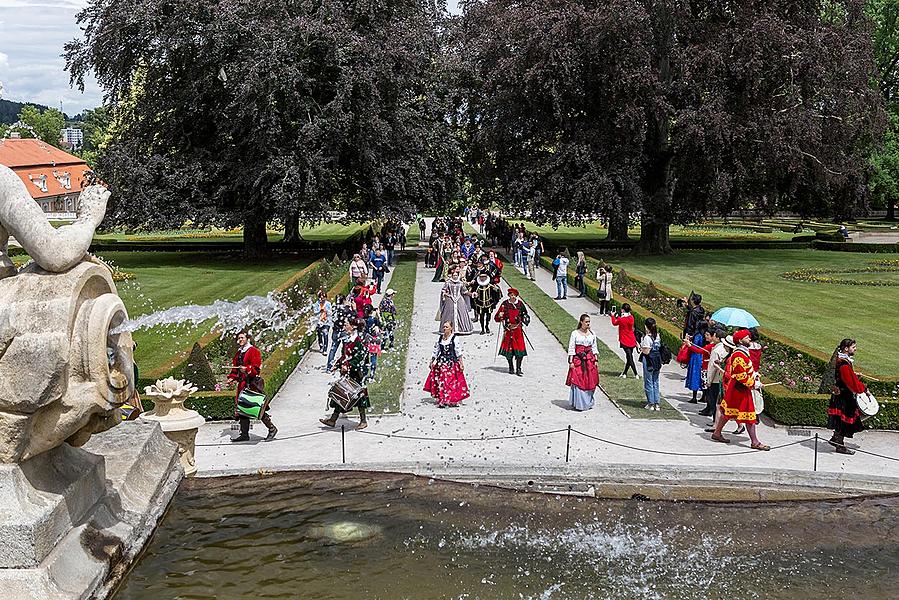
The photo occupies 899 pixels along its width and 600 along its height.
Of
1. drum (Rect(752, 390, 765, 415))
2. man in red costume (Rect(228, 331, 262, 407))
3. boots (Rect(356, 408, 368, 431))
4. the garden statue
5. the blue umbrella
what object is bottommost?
boots (Rect(356, 408, 368, 431))

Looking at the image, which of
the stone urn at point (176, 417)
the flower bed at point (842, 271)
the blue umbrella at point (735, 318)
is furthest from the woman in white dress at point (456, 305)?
the flower bed at point (842, 271)

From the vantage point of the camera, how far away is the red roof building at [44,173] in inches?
3282

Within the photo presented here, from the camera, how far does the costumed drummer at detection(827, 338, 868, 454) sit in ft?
43.0

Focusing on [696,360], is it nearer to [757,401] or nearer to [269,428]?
[757,401]

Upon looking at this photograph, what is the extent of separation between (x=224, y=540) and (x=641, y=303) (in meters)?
19.0

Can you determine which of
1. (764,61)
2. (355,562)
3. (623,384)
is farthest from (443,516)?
(764,61)

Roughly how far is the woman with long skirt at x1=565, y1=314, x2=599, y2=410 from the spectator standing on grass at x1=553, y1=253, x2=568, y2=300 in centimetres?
1324

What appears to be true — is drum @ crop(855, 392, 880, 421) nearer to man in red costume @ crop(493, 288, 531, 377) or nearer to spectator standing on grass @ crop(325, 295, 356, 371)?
man in red costume @ crop(493, 288, 531, 377)

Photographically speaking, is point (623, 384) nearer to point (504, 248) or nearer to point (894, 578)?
point (894, 578)

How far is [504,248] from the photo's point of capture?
49875mm

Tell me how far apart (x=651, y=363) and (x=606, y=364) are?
4.04 meters

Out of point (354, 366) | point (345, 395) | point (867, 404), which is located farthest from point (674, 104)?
point (345, 395)

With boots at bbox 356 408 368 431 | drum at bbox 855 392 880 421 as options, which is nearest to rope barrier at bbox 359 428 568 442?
boots at bbox 356 408 368 431

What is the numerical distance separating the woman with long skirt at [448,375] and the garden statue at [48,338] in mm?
8478
